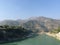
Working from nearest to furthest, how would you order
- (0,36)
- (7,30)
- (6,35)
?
(0,36) < (6,35) < (7,30)

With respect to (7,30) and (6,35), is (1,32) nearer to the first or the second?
(6,35)

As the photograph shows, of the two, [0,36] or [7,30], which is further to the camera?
[7,30]

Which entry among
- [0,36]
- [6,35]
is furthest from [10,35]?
[0,36]

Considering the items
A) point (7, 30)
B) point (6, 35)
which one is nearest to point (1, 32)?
point (6, 35)

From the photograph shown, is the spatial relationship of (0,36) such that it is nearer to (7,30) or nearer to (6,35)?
(6,35)

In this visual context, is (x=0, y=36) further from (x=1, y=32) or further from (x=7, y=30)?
(x=7, y=30)

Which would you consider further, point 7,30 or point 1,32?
point 7,30

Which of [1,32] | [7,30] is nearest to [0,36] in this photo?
[1,32]

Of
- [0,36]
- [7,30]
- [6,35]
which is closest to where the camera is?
[0,36]
